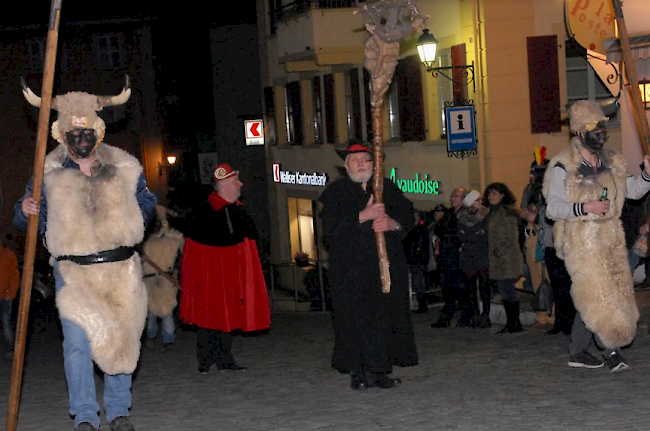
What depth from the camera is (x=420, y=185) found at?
24.0 metres

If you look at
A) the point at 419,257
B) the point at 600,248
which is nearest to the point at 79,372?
the point at 600,248

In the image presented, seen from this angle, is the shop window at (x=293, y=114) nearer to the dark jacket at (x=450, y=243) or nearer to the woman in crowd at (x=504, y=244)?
the dark jacket at (x=450, y=243)

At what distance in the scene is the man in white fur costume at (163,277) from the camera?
1437 cm

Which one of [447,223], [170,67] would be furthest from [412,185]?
[170,67]

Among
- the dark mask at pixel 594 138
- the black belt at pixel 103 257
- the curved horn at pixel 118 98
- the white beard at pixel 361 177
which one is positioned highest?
the curved horn at pixel 118 98

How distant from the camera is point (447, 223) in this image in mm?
15195

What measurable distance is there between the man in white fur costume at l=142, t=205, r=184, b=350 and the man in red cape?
2699mm

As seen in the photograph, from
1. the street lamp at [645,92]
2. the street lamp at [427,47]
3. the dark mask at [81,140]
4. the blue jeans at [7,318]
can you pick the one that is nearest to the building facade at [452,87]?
the street lamp at [645,92]

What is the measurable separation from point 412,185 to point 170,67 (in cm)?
2472

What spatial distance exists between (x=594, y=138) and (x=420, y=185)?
14268 millimetres

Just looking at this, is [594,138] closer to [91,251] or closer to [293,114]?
[91,251]

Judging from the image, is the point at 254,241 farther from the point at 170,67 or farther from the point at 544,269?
the point at 170,67

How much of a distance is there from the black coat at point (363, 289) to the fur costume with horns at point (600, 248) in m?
1.37

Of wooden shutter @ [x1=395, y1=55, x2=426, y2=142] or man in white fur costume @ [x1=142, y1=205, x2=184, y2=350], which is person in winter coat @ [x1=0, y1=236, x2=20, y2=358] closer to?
man in white fur costume @ [x1=142, y1=205, x2=184, y2=350]
